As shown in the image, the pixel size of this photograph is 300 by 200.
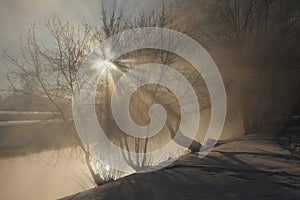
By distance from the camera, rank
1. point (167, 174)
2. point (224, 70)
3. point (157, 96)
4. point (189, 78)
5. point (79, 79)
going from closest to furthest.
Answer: point (167, 174) < point (79, 79) < point (157, 96) < point (189, 78) < point (224, 70)

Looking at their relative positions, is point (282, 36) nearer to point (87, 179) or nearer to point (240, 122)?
point (240, 122)

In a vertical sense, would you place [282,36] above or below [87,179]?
above

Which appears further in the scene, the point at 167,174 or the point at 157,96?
the point at 157,96

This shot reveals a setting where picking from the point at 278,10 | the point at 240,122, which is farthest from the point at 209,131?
the point at 278,10

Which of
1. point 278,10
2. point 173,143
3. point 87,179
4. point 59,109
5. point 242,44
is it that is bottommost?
point 87,179

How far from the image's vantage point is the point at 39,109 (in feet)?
45.2

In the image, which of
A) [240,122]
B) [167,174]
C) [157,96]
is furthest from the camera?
[240,122]

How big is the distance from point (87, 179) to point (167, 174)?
298 inches

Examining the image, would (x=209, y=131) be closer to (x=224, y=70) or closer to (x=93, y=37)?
(x=224, y=70)

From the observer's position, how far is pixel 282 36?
72.0 feet

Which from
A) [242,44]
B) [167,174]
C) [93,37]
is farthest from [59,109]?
[242,44]

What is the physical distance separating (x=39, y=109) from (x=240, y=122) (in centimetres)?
1603

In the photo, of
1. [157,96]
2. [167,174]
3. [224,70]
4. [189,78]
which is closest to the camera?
[167,174]

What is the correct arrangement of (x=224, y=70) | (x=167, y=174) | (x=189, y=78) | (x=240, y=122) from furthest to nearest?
1. (x=240, y=122)
2. (x=224, y=70)
3. (x=189, y=78)
4. (x=167, y=174)
